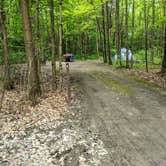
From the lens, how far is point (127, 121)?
6.36 metres

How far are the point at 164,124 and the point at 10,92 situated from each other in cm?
772

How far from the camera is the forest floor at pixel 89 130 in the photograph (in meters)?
4.65

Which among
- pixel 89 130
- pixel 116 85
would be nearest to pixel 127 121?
pixel 89 130

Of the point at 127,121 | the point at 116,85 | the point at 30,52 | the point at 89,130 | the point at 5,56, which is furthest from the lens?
the point at 5,56

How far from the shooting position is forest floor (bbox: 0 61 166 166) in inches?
183

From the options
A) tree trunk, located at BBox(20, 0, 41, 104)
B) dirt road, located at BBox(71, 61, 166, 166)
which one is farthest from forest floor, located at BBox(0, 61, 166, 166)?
tree trunk, located at BBox(20, 0, 41, 104)

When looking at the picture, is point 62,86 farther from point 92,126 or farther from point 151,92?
point 92,126

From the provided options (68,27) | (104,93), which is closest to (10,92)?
(104,93)

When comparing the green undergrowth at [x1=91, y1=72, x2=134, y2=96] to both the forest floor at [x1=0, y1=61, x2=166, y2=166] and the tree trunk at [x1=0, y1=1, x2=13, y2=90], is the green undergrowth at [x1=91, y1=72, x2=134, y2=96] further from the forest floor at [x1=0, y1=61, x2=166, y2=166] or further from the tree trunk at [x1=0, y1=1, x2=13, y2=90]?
the tree trunk at [x1=0, y1=1, x2=13, y2=90]

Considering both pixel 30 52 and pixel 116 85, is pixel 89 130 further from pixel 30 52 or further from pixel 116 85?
pixel 116 85

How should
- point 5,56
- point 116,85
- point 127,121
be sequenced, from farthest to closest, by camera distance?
point 5,56 < point 116,85 < point 127,121

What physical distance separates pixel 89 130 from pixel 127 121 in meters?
1.17

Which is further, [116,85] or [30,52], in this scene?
[116,85]

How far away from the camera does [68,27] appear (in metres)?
30.2
